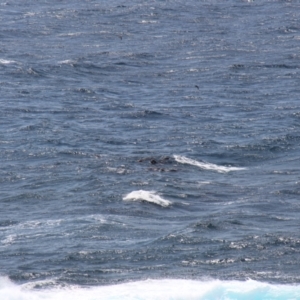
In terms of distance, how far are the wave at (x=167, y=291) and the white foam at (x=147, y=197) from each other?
1549 centimetres

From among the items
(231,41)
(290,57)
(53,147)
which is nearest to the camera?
(53,147)

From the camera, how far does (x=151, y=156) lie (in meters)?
92.6

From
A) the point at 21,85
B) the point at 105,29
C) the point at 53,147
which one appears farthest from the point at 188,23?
the point at 53,147

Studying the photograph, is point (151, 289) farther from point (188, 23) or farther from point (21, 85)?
point (188, 23)

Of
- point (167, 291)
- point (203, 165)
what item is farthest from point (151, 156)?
point (167, 291)

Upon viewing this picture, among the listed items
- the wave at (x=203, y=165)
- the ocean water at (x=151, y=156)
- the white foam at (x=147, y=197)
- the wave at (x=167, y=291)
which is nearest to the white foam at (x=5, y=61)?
the ocean water at (x=151, y=156)

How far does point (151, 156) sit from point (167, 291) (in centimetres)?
3043

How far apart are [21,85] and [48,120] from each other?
17.6 m

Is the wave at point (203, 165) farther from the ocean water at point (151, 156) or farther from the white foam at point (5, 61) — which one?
the white foam at point (5, 61)

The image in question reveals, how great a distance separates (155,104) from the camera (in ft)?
374

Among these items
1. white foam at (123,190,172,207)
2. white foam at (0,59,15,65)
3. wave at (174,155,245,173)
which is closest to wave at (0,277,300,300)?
white foam at (123,190,172,207)

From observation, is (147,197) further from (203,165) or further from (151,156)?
(151,156)

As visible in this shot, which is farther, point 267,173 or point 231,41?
point 231,41

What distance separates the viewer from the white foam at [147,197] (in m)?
79.4
